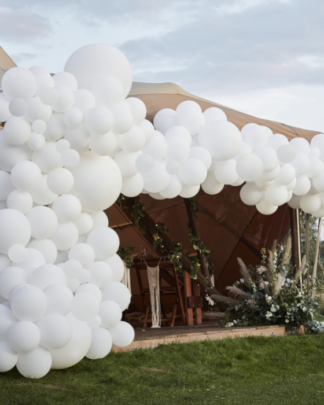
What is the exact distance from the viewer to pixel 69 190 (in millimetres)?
3398

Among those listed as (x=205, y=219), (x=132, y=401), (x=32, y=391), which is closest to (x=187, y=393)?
(x=132, y=401)

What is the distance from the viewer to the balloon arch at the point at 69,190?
3049 millimetres

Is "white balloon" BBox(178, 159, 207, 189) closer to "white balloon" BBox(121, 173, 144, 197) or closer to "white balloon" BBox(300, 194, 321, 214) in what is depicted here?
"white balloon" BBox(121, 173, 144, 197)

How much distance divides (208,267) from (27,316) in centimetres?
A: 360

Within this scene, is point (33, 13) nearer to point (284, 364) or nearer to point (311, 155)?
point (311, 155)

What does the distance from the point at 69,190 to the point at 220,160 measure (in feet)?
4.86

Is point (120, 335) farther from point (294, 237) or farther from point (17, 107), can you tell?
point (294, 237)

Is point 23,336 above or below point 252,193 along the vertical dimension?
below

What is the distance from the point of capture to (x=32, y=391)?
9.55 ft

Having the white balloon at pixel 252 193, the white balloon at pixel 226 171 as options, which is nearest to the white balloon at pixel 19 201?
the white balloon at pixel 226 171

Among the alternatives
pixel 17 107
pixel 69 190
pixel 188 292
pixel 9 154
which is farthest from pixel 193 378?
pixel 188 292

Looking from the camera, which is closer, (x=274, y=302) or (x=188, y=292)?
(x=274, y=302)

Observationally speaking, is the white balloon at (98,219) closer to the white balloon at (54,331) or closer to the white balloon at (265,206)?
the white balloon at (54,331)

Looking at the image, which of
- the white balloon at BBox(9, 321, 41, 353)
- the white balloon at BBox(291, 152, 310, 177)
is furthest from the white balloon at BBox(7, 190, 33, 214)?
the white balloon at BBox(291, 152, 310, 177)
